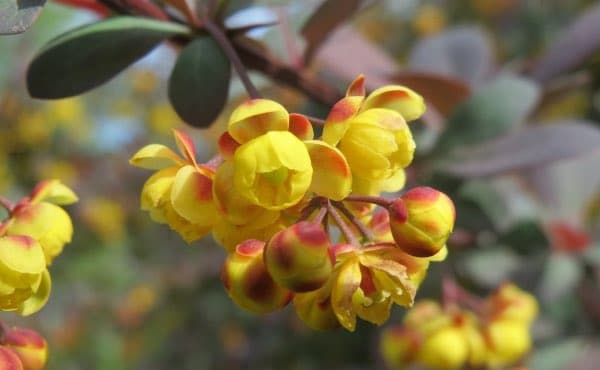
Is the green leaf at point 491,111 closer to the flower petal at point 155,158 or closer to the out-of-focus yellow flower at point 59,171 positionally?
the flower petal at point 155,158


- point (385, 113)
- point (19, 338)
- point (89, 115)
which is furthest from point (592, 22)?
point (89, 115)

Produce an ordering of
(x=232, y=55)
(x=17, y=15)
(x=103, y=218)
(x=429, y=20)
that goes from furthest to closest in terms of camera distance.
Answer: (x=429, y=20) < (x=103, y=218) < (x=232, y=55) < (x=17, y=15)

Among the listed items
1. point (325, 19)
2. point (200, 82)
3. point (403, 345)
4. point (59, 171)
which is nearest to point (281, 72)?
point (325, 19)

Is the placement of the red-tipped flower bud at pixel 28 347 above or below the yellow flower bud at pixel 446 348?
above

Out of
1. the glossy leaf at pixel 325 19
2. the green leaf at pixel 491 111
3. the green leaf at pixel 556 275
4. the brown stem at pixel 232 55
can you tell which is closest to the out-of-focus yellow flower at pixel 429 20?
the green leaf at pixel 556 275

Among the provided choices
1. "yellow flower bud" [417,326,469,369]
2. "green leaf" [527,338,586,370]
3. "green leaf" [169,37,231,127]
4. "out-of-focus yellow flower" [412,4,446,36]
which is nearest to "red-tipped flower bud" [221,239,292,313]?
"green leaf" [169,37,231,127]

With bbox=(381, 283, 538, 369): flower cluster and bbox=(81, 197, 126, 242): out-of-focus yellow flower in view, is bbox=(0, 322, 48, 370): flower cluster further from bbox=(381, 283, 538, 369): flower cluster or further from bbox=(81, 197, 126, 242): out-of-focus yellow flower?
bbox=(81, 197, 126, 242): out-of-focus yellow flower

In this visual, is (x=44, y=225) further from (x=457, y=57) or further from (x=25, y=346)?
(x=457, y=57)
